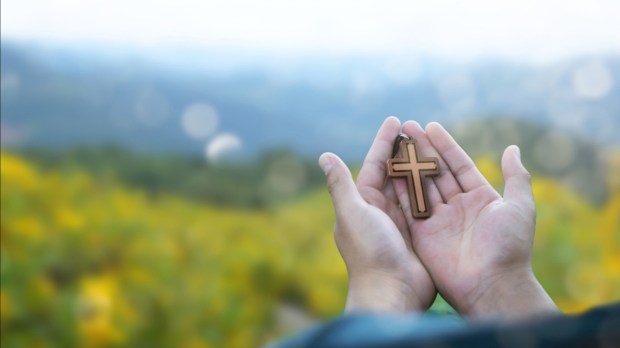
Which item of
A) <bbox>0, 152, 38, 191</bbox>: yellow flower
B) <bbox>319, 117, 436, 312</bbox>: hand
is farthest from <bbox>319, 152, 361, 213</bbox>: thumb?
<bbox>0, 152, 38, 191</bbox>: yellow flower

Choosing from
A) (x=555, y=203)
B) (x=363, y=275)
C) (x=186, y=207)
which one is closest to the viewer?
(x=363, y=275)

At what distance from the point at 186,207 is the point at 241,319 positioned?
369mm

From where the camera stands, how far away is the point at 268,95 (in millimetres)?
2250

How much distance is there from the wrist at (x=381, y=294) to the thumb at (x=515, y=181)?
0.18 meters

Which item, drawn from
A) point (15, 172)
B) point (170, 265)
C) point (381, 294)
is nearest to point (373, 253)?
point (381, 294)

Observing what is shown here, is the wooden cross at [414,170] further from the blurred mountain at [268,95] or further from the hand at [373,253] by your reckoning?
the blurred mountain at [268,95]

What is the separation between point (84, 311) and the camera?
205 centimetres

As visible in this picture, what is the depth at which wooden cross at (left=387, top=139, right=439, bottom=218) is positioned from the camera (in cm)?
97

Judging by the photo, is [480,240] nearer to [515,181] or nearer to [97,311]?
[515,181]

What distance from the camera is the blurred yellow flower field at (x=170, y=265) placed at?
6.71 feet

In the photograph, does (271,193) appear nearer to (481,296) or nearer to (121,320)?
(121,320)

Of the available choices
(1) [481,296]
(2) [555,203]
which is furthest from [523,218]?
(2) [555,203]

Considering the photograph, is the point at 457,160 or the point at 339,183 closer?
the point at 339,183

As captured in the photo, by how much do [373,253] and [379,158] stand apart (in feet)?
0.62
